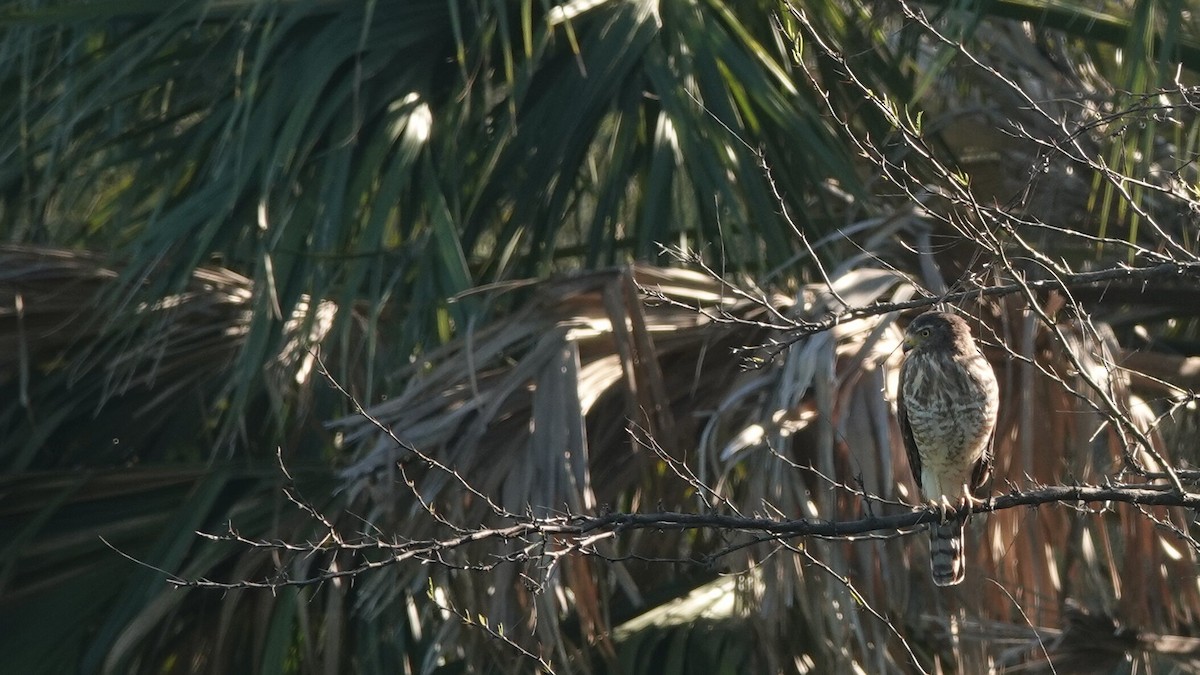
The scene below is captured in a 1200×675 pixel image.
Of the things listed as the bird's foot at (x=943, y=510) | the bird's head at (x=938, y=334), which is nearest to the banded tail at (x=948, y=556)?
the bird's foot at (x=943, y=510)

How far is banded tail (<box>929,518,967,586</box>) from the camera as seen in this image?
3295mm

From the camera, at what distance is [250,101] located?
382 cm

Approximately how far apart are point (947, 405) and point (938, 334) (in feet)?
0.62

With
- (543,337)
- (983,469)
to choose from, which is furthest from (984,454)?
(543,337)

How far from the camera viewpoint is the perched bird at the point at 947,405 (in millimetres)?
3318

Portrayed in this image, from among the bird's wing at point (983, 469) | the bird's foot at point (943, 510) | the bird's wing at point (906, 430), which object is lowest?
the bird's foot at point (943, 510)

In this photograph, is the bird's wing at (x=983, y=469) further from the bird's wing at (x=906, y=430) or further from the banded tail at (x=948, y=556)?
the banded tail at (x=948, y=556)

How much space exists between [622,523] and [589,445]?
127 centimetres

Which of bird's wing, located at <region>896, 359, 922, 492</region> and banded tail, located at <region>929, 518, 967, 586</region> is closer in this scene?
banded tail, located at <region>929, 518, 967, 586</region>

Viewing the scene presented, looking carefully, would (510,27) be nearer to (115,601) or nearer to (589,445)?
(589,445)

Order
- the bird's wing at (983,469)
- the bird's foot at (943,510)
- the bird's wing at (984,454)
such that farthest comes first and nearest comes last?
the bird's wing at (983,469) → the bird's wing at (984,454) → the bird's foot at (943,510)

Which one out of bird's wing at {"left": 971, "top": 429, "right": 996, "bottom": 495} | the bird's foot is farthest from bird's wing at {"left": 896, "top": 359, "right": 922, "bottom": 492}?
the bird's foot

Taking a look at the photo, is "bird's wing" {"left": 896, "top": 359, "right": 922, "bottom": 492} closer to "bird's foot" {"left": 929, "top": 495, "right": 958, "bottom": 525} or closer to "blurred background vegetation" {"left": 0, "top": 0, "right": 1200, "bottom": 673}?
"blurred background vegetation" {"left": 0, "top": 0, "right": 1200, "bottom": 673}

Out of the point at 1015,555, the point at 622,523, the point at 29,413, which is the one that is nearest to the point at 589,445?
the point at 1015,555
